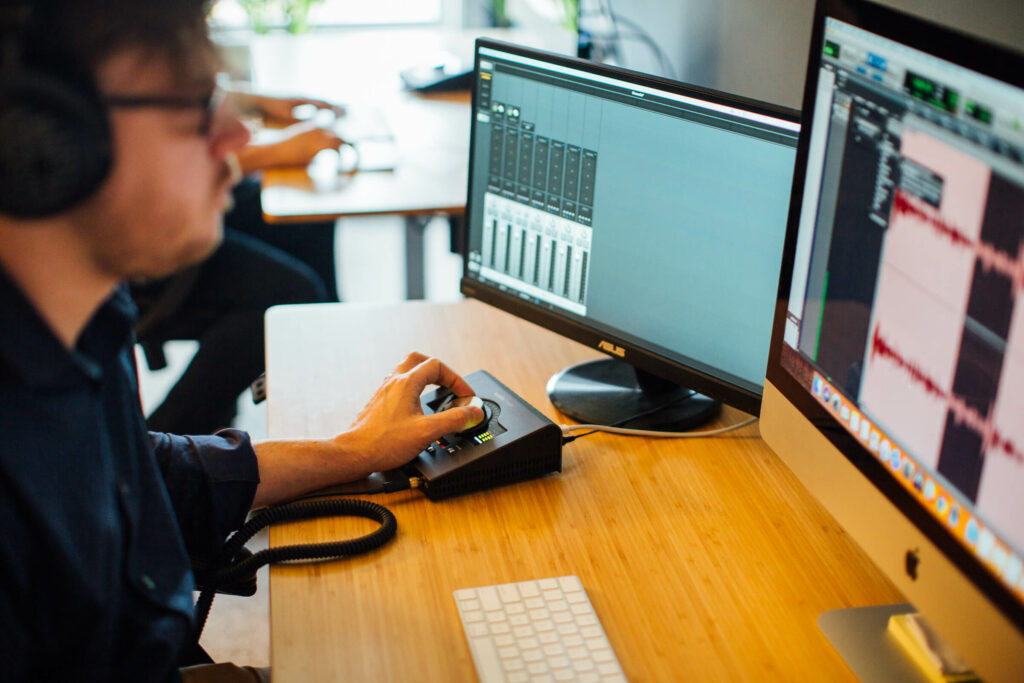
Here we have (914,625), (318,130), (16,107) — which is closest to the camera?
(16,107)

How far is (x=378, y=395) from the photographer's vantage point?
44.4 inches

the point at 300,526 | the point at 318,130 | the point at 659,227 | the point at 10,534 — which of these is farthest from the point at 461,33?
the point at 10,534

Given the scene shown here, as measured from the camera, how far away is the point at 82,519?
32.3 inches

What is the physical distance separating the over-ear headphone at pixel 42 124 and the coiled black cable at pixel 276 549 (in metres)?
0.44

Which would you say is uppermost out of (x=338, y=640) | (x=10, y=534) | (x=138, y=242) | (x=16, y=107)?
(x=16, y=107)

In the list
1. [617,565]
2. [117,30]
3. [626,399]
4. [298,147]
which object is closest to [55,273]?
[117,30]

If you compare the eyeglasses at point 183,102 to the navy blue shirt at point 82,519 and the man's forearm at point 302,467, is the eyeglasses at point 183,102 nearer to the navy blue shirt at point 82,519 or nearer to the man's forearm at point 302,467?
the navy blue shirt at point 82,519

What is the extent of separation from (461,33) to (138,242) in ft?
8.40

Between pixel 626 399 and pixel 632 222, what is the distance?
25cm

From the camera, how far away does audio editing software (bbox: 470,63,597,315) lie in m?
1.18

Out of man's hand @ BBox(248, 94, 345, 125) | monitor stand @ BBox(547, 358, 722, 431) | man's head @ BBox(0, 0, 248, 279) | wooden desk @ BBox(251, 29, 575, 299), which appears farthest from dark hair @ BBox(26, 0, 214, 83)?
man's hand @ BBox(248, 94, 345, 125)

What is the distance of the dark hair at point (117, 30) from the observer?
2.01 ft

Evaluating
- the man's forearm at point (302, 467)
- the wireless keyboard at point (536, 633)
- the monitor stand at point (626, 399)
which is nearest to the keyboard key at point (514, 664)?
the wireless keyboard at point (536, 633)

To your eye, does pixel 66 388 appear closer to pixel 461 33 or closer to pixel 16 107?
pixel 16 107
